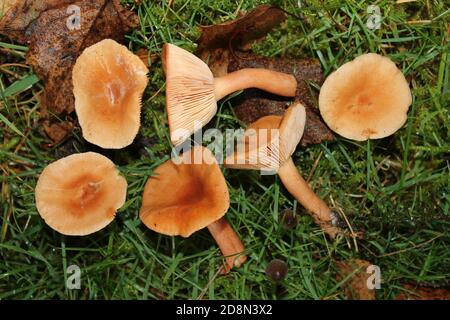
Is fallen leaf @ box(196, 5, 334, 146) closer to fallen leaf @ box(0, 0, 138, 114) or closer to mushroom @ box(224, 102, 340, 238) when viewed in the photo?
mushroom @ box(224, 102, 340, 238)

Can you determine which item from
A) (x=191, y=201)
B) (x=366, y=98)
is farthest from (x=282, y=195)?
(x=366, y=98)

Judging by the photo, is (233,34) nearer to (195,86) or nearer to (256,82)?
(256,82)

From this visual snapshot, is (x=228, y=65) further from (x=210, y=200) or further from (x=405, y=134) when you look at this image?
(x=405, y=134)

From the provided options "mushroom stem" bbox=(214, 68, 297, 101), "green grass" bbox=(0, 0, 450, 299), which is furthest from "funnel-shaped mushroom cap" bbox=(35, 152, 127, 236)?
"mushroom stem" bbox=(214, 68, 297, 101)

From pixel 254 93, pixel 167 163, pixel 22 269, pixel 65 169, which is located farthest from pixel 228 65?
pixel 22 269

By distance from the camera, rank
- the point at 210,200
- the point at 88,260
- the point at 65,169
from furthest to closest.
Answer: the point at 88,260
the point at 65,169
the point at 210,200

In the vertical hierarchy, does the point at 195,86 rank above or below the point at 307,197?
above
